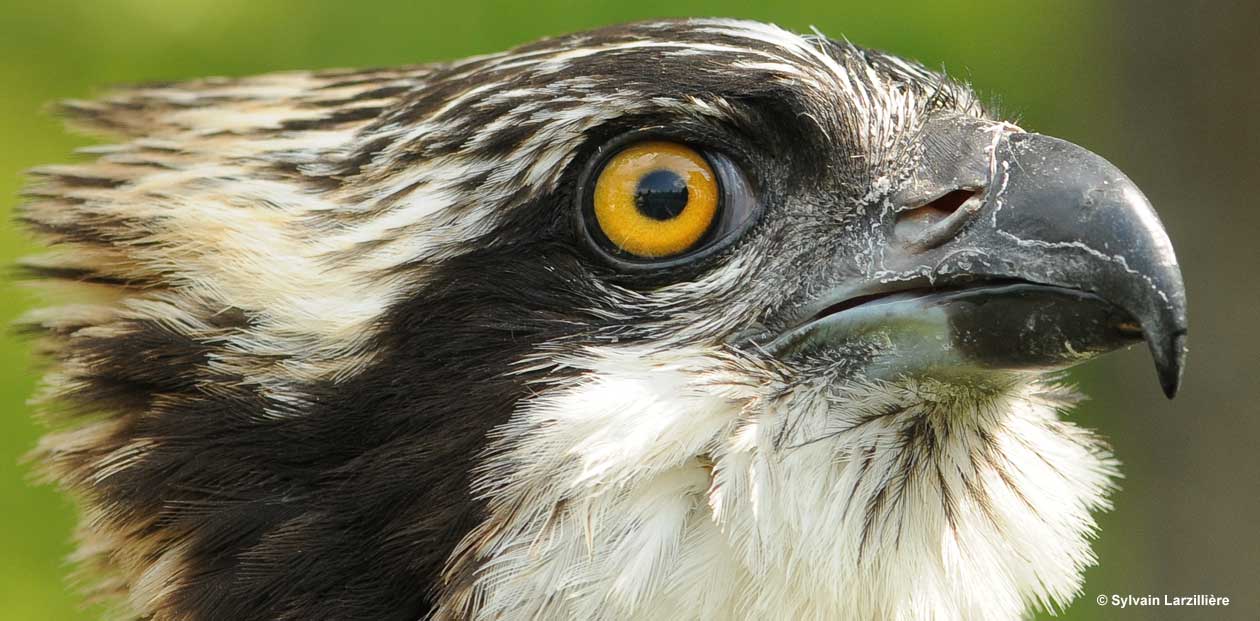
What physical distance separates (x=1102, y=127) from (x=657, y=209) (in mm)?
5322

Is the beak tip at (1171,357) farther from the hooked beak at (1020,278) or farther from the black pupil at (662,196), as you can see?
the black pupil at (662,196)

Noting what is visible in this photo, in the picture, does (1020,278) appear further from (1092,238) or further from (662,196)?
(662,196)

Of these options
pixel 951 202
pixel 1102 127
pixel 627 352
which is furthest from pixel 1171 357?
pixel 1102 127

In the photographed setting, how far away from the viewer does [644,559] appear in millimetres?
2762

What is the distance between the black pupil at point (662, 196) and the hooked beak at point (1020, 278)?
38 centimetres

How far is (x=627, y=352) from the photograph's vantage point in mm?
2828

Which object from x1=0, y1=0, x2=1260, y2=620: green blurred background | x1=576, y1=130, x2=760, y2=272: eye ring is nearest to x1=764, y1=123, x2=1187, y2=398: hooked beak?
x1=576, y1=130, x2=760, y2=272: eye ring

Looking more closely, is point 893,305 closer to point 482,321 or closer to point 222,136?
point 482,321

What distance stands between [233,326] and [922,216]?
165 cm

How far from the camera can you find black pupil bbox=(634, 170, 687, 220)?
2900 mm

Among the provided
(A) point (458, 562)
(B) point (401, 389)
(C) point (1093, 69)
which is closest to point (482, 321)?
(B) point (401, 389)

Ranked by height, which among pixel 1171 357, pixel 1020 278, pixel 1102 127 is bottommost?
pixel 1171 357

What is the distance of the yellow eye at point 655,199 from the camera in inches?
114

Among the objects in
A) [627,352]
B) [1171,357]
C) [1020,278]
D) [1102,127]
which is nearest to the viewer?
[1171,357]
